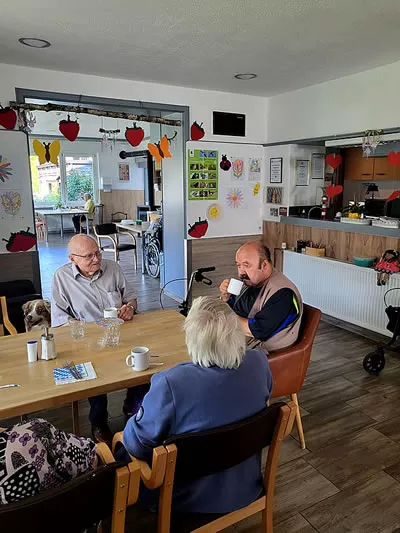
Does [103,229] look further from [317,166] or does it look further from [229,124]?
[317,166]

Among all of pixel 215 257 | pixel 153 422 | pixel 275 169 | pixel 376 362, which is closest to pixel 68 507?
pixel 153 422

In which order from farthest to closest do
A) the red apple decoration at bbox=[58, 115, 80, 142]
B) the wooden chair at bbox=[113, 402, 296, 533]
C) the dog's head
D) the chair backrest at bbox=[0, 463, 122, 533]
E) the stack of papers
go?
the red apple decoration at bbox=[58, 115, 80, 142] → the dog's head → the stack of papers → the wooden chair at bbox=[113, 402, 296, 533] → the chair backrest at bbox=[0, 463, 122, 533]

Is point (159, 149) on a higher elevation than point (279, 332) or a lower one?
higher

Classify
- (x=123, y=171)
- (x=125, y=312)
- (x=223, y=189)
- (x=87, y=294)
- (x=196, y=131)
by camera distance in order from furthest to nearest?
(x=123, y=171) → (x=223, y=189) → (x=196, y=131) → (x=87, y=294) → (x=125, y=312)

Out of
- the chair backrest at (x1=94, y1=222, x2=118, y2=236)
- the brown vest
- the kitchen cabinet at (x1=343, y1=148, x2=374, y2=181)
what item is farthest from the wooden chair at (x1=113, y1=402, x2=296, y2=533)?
the chair backrest at (x1=94, y1=222, x2=118, y2=236)

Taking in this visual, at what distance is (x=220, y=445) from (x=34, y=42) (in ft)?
10.7

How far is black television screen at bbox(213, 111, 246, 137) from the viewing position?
5.03 metres

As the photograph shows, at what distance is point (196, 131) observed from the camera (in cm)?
488

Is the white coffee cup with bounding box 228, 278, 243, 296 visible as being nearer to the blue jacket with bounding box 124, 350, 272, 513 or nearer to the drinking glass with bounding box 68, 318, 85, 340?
the drinking glass with bounding box 68, 318, 85, 340

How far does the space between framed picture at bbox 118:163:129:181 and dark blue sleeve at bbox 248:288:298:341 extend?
38.5 ft

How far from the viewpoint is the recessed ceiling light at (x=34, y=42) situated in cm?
315

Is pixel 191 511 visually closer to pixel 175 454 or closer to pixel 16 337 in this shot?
pixel 175 454

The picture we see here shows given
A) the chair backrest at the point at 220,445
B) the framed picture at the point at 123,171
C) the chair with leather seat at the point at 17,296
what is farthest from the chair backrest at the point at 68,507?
the framed picture at the point at 123,171

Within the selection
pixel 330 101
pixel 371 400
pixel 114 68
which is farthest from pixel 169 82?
pixel 371 400
